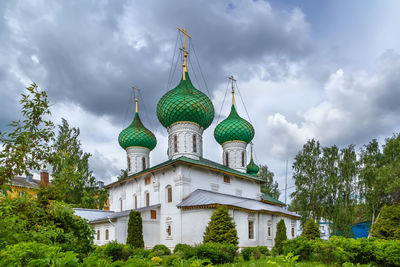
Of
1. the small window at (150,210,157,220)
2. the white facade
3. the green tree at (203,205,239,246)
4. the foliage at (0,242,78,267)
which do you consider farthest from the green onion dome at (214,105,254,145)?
the foliage at (0,242,78,267)

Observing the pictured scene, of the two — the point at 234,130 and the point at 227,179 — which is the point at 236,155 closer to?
the point at 234,130

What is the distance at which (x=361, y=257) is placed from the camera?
938 cm

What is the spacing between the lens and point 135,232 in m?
16.1

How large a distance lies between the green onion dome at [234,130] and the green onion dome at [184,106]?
5.72 feet

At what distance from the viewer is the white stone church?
1712cm

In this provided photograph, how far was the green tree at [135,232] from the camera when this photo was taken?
15.9 meters

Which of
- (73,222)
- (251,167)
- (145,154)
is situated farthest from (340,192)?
(73,222)

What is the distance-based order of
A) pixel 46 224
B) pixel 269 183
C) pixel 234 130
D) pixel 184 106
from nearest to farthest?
pixel 46 224 < pixel 184 106 < pixel 234 130 < pixel 269 183

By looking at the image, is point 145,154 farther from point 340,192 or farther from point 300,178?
point 340,192

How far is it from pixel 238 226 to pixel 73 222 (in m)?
13.1

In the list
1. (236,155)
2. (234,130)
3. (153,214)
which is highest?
(234,130)

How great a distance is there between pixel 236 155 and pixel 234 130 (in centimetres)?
191

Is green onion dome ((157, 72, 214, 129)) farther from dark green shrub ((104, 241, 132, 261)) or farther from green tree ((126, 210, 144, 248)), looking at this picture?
dark green shrub ((104, 241, 132, 261))

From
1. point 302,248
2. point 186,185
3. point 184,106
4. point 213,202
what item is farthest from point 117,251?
point 184,106
